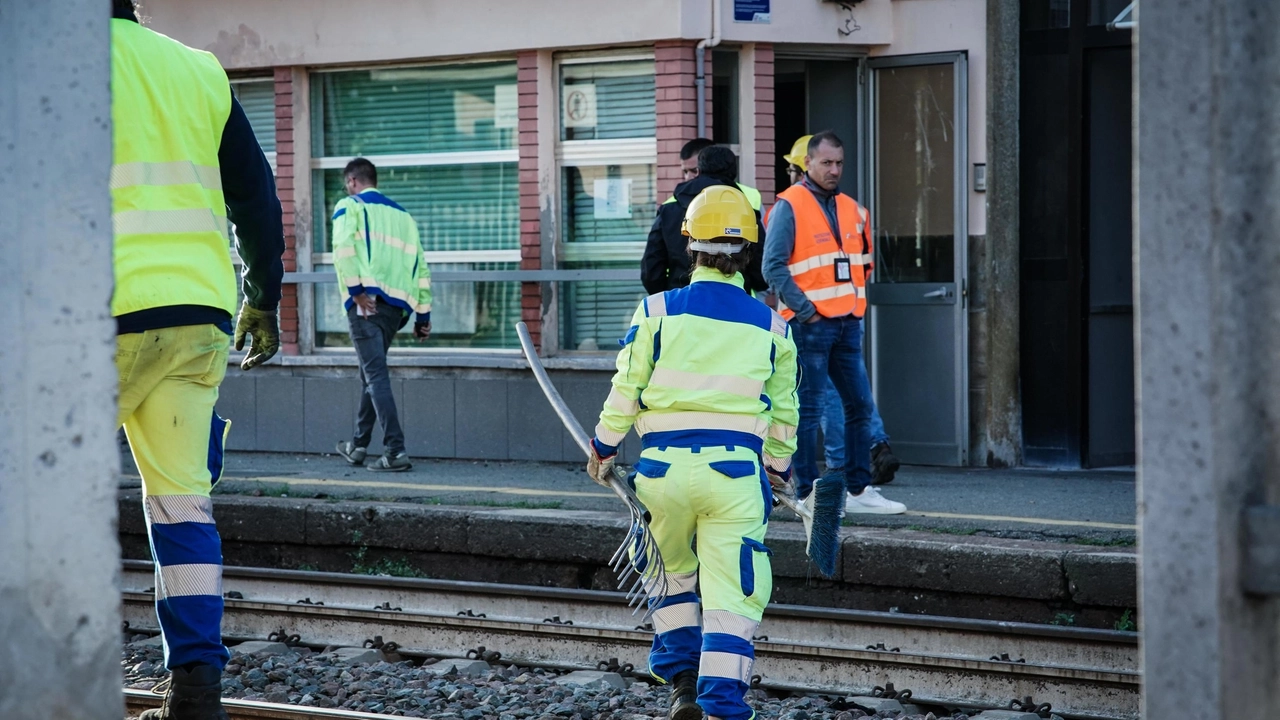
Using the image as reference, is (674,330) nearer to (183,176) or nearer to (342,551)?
(183,176)

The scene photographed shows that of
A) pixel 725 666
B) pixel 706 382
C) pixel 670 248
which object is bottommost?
pixel 725 666

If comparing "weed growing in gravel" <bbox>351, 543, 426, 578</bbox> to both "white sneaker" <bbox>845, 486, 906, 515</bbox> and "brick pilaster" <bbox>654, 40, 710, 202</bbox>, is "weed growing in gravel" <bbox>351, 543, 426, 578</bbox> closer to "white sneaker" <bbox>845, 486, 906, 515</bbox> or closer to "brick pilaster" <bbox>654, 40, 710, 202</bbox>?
"white sneaker" <bbox>845, 486, 906, 515</bbox>

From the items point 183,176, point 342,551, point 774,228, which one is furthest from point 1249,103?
point 342,551

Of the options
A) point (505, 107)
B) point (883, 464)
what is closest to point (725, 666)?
point (883, 464)

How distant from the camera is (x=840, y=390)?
9016 mm

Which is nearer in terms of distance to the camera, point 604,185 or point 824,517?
point 824,517

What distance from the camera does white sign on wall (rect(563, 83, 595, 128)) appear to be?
470 inches

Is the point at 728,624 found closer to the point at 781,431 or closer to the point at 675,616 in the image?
the point at 675,616

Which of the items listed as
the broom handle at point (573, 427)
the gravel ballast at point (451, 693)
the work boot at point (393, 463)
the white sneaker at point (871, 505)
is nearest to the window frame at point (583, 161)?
the work boot at point (393, 463)

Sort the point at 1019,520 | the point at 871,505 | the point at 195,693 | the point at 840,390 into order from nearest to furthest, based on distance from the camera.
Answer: the point at 195,693, the point at 1019,520, the point at 871,505, the point at 840,390

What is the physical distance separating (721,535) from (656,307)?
747 mm

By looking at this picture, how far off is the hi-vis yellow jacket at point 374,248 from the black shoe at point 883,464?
3658mm

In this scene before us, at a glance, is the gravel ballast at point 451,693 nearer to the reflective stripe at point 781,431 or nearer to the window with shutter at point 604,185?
the reflective stripe at point 781,431

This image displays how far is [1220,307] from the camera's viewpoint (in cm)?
212
